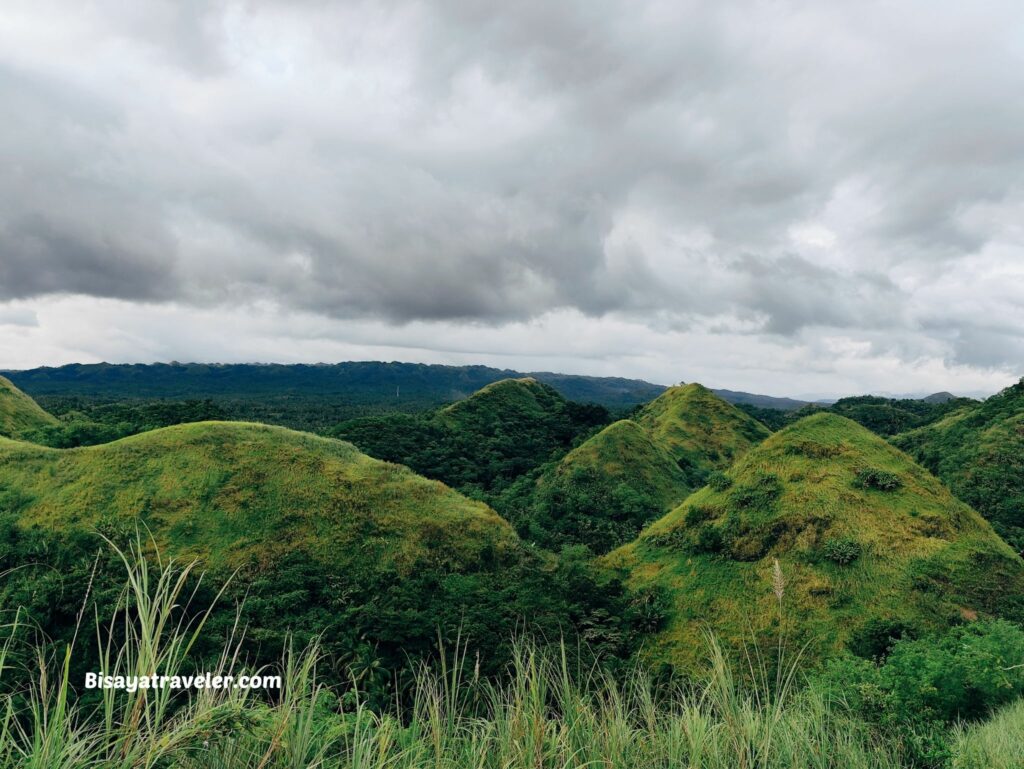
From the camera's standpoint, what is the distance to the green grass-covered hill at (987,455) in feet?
167

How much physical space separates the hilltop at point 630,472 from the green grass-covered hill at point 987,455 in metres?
24.0

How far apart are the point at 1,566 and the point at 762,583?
3969 cm

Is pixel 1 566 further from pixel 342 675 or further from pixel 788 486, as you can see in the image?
pixel 788 486

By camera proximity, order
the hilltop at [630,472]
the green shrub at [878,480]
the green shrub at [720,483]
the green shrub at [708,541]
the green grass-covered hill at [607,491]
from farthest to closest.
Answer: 1. the hilltop at [630,472]
2. the green grass-covered hill at [607,491]
3. the green shrub at [720,483]
4. the green shrub at [878,480]
5. the green shrub at [708,541]

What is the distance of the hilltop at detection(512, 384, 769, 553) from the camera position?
49.6 metres

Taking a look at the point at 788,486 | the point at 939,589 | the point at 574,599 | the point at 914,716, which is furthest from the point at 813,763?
the point at 788,486

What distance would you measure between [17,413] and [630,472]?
8886 centimetres

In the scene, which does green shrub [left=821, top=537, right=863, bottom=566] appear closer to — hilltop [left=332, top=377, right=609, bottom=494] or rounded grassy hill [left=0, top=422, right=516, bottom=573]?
rounded grassy hill [left=0, top=422, right=516, bottom=573]

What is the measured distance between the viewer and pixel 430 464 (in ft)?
246

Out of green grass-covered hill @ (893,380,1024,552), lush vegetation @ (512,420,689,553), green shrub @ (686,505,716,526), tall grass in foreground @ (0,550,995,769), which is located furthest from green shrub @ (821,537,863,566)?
tall grass in foreground @ (0,550,995,769)

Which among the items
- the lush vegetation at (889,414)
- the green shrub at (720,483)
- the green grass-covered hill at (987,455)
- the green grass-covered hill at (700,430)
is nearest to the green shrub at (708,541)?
the green shrub at (720,483)

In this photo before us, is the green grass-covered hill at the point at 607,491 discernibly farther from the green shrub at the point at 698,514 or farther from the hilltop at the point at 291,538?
the hilltop at the point at 291,538

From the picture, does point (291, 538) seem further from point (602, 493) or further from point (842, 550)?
point (602, 493)

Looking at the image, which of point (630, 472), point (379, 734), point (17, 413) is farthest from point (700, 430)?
point (17, 413)
